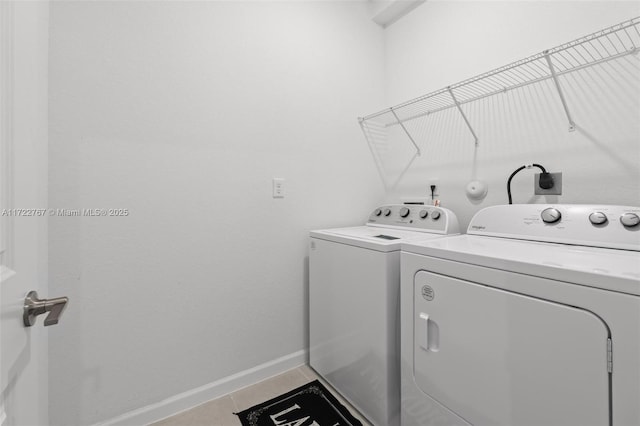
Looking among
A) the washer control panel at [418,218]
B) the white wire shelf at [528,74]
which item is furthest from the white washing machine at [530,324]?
the white wire shelf at [528,74]

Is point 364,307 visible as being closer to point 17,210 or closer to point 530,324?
point 530,324

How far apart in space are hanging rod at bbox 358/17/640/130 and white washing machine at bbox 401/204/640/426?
61 cm

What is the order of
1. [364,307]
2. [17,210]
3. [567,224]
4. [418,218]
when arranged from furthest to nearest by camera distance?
[418,218] → [364,307] → [567,224] → [17,210]

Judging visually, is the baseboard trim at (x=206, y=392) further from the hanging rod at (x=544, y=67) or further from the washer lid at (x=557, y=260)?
the hanging rod at (x=544, y=67)

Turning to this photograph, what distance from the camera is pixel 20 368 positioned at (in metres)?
0.51

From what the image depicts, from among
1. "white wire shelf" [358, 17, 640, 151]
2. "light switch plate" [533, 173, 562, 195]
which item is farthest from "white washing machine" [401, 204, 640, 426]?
"white wire shelf" [358, 17, 640, 151]

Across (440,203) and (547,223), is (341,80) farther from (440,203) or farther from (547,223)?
(547,223)

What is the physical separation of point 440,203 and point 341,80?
109cm

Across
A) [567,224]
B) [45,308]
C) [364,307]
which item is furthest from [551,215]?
[45,308]

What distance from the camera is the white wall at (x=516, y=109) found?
1121 millimetres

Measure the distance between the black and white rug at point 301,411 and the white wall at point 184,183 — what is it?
250mm

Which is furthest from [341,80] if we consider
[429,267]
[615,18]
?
[429,267]

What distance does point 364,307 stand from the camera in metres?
1.26

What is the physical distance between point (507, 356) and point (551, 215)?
0.66 m
